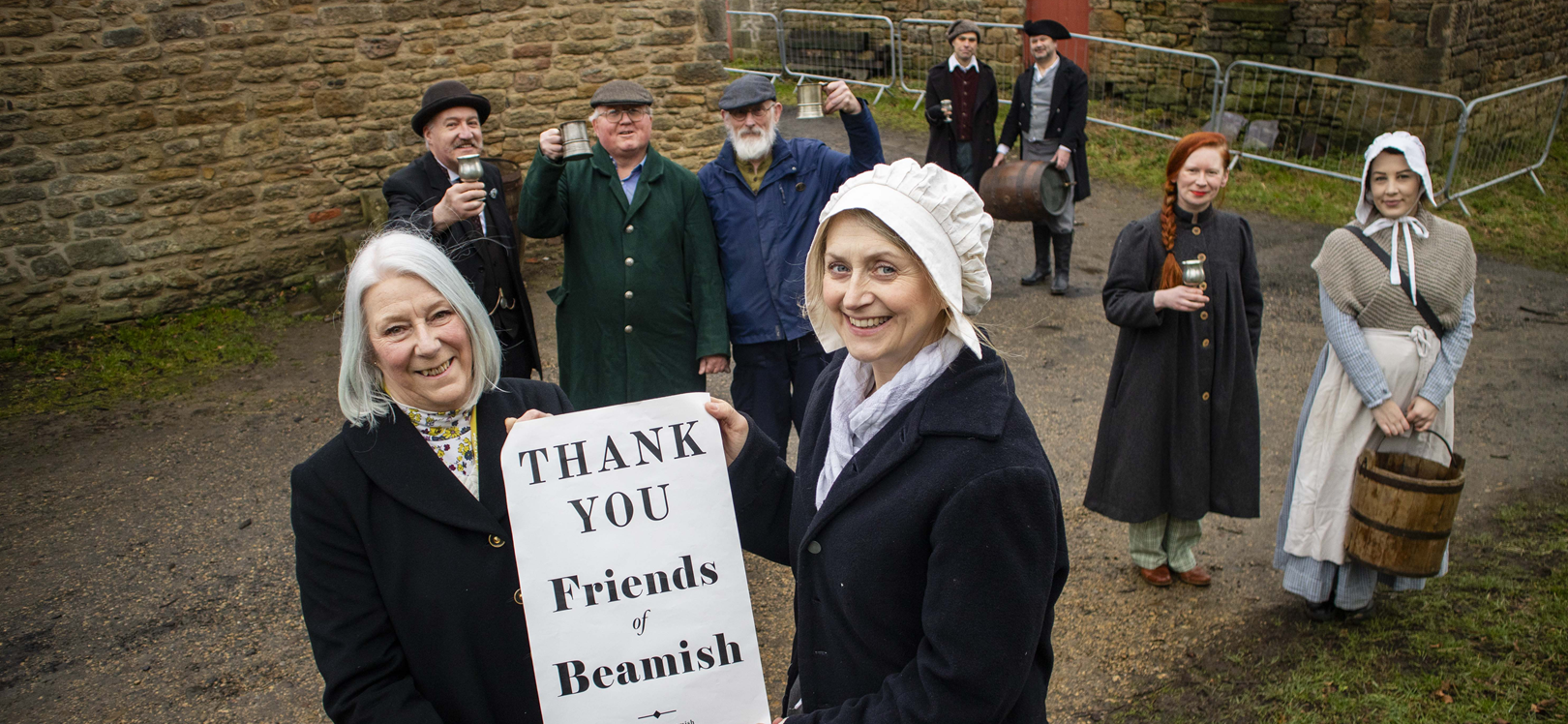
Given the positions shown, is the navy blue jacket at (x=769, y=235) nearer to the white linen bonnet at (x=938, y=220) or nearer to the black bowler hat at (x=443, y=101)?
the black bowler hat at (x=443, y=101)

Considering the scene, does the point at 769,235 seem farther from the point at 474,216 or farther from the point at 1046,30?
the point at 1046,30

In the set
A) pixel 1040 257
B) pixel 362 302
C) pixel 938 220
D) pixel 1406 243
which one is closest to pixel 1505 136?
pixel 1040 257

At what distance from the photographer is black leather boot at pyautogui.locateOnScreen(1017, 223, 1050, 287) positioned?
847 centimetres

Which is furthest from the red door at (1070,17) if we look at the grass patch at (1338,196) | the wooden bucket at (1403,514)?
the wooden bucket at (1403,514)

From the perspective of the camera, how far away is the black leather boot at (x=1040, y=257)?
27.8 ft

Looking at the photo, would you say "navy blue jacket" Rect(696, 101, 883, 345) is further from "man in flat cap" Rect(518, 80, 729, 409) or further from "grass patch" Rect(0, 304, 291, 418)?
"grass patch" Rect(0, 304, 291, 418)

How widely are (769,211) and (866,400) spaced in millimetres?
2651

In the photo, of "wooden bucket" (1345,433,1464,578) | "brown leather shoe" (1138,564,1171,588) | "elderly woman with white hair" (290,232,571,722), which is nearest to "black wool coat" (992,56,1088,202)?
"brown leather shoe" (1138,564,1171,588)

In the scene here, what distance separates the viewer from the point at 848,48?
52.6 ft

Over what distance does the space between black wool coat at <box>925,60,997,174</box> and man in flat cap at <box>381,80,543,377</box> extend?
537cm

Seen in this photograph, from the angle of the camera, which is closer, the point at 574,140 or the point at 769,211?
the point at 574,140

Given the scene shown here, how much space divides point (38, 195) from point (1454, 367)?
927 cm

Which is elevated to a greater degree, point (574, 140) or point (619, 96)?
point (619, 96)

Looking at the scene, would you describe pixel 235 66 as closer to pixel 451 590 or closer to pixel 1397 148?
pixel 451 590
